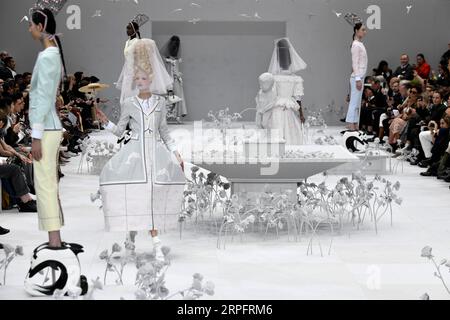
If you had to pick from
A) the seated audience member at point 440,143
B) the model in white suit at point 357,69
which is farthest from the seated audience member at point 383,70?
the seated audience member at point 440,143

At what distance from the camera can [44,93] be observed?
6762 mm

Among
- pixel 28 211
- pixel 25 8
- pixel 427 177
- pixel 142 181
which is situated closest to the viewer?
pixel 142 181

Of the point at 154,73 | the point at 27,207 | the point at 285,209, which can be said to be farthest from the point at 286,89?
the point at 154,73

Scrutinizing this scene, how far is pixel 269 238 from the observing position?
9.22m

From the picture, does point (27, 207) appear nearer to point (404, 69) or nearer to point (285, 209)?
point (285, 209)

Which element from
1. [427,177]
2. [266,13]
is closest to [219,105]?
[266,13]

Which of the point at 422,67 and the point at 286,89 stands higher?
the point at 422,67

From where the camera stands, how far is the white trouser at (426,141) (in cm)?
1462

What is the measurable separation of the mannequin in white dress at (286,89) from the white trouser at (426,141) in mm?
2514

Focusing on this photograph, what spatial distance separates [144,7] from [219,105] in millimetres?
2991

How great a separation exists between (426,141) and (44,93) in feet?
29.5

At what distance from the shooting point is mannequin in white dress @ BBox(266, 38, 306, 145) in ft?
41.8

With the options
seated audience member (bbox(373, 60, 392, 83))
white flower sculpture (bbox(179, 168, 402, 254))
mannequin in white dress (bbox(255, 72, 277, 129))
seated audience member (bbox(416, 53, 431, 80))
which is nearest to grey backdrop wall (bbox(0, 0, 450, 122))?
seated audience member (bbox(373, 60, 392, 83))

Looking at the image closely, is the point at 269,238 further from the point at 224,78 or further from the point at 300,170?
the point at 224,78
